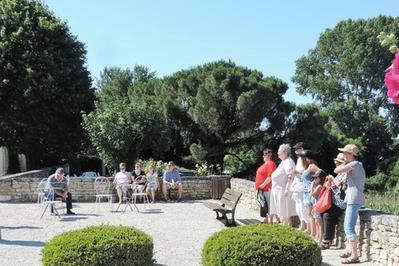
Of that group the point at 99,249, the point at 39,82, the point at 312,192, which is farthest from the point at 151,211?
the point at 39,82

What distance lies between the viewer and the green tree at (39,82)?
2491 centimetres

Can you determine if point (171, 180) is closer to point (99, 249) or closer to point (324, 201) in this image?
point (324, 201)

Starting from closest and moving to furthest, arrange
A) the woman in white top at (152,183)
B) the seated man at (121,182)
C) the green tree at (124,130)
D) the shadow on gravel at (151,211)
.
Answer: the shadow on gravel at (151,211) → the seated man at (121,182) → the woman in white top at (152,183) → the green tree at (124,130)

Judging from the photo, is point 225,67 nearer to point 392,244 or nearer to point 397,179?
point 397,179

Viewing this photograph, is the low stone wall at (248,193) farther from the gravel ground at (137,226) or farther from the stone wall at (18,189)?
the stone wall at (18,189)

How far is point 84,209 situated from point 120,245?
393 inches

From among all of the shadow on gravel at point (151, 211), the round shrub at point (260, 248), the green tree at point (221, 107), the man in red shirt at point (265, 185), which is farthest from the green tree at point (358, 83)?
the round shrub at point (260, 248)

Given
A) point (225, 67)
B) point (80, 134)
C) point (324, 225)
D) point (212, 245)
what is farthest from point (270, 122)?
point (212, 245)

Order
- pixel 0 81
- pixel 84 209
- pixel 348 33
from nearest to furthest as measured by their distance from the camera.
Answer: pixel 84 209
pixel 0 81
pixel 348 33

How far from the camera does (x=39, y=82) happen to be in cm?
2483

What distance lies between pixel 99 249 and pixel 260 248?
1704mm

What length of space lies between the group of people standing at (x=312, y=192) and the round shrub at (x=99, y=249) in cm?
302

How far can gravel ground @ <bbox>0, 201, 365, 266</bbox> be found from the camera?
8516 mm

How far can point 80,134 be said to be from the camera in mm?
27391
